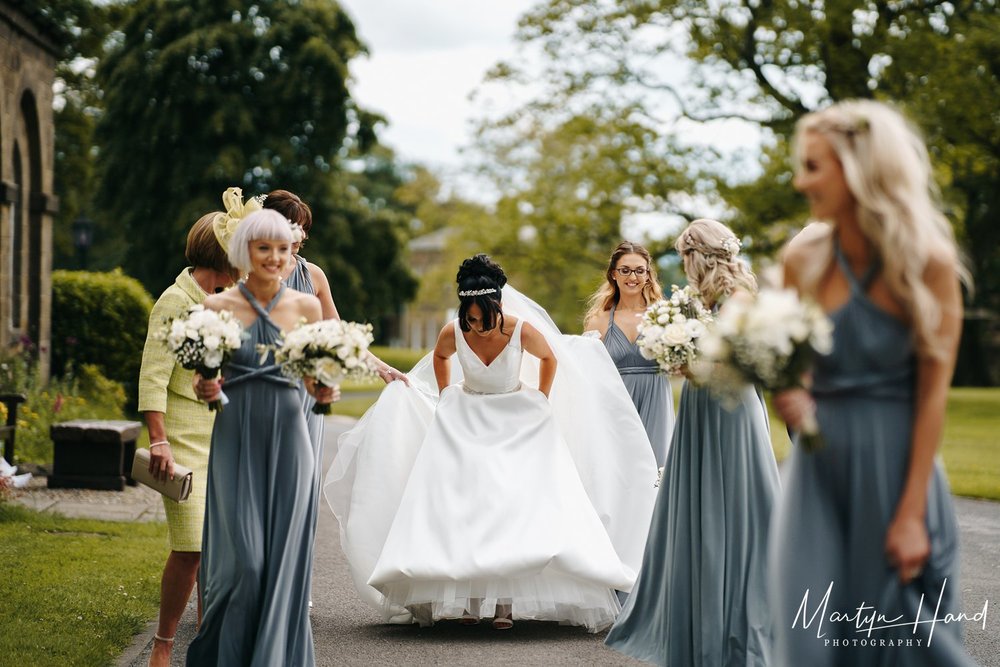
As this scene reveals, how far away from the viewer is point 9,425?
1275cm

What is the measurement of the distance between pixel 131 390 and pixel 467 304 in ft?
53.6

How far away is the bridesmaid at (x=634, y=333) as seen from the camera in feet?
28.8

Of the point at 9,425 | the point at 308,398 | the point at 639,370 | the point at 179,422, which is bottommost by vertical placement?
the point at 9,425

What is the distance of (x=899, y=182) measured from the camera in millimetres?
3557

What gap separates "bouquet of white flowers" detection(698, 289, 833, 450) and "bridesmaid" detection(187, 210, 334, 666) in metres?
2.07

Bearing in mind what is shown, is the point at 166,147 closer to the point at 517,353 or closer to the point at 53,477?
the point at 53,477

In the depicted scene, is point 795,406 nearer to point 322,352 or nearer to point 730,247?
point 322,352

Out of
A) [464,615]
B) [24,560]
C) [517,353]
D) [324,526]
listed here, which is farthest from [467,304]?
[324,526]

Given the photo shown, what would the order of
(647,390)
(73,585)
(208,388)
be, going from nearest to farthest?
(208,388) < (73,585) < (647,390)

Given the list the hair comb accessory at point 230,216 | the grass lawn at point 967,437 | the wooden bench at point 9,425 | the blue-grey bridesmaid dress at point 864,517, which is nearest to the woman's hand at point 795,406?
the blue-grey bridesmaid dress at point 864,517

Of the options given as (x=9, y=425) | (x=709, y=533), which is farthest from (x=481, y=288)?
(x=9, y=425)

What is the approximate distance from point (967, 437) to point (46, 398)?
61.5ft

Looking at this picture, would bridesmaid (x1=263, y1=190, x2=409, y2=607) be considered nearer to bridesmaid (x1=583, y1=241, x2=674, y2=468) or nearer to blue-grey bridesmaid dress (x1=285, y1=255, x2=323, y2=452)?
blue-grey bridesmaid dress (x1=285, y1=255, x2=323, y2=452)

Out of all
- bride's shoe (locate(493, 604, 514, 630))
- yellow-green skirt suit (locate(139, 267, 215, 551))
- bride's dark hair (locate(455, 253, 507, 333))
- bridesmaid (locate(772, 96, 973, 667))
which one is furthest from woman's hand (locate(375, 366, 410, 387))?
bridesmaid (locate(772, 96, 973, 667))
